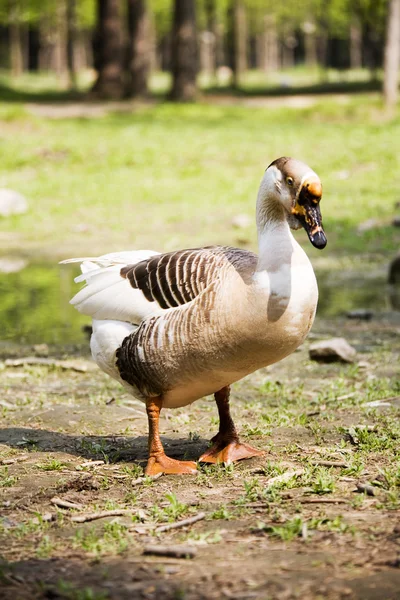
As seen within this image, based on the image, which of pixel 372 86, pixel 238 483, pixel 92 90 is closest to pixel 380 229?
pixel 238 483

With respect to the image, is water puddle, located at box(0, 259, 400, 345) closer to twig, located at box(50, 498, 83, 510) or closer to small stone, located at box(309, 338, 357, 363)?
small stone, located at box(309, 338, 357, 363)

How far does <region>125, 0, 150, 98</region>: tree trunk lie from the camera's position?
29903mm

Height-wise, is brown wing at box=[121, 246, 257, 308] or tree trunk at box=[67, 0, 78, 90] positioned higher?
tree trunk at box=[67, 0, 78, 90]

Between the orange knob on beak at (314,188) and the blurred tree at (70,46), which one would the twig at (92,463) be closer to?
the orange knob on beak at (314,188)

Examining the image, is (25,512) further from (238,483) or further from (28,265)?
(28,265)

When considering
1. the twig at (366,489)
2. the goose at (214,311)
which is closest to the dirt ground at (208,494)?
the twig at (366,489)

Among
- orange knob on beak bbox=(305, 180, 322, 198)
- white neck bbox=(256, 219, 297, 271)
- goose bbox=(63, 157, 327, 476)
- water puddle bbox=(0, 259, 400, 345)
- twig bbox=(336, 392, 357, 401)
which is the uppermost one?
orange knob on beak bbox=(305, 180, 322, 198)

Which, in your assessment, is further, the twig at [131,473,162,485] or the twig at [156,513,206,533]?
the twig at [131,473,162,485]

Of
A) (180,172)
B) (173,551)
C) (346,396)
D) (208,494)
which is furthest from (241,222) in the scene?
(173,551)

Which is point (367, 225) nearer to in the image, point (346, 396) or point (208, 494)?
point (346, 396)

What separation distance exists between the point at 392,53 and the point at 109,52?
1038 centimetres

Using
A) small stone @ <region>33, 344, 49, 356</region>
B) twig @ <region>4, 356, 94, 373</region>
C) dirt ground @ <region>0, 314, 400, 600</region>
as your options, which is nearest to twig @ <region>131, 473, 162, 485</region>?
dirt ground @ <region>0, 314, 400, 600</region>

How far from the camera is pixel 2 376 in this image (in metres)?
7.45

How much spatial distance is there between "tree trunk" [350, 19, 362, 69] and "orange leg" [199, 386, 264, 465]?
52.0m
